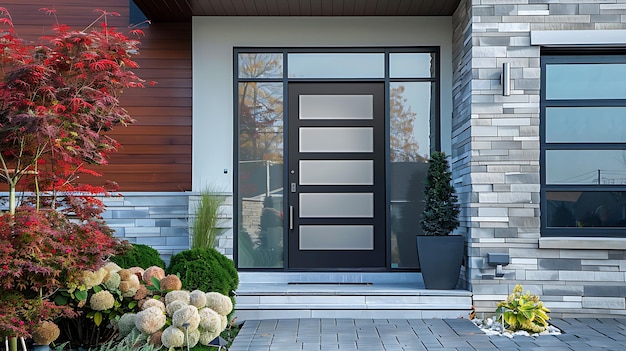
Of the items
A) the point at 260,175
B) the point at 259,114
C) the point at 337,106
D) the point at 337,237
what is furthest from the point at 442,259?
the point at 259,114

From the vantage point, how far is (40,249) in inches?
166

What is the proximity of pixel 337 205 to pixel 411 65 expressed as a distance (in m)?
1.63

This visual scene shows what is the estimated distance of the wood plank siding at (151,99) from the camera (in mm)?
6828

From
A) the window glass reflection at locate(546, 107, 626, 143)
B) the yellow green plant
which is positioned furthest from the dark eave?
the yellow green plant

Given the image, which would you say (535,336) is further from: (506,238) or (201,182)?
(201,182)

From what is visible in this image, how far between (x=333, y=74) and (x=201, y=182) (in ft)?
5.71

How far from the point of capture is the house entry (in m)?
6.89

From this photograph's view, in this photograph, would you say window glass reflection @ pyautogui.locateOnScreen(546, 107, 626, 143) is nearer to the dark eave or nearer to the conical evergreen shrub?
the conical evergreen shrub

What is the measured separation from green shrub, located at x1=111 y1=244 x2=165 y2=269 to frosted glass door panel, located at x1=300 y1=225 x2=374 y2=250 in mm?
1640

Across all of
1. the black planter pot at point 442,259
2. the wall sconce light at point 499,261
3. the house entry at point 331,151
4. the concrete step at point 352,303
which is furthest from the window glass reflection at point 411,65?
the concrete step at point 352,303

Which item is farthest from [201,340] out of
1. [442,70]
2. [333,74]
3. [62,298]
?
[442,70]

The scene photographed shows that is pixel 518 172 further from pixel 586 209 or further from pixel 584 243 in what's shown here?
pixel 584 243

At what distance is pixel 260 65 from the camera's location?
694cm

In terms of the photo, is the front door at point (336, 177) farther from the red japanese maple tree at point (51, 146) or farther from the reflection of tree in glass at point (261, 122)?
the red japanese maple tree at point (51, 146)
